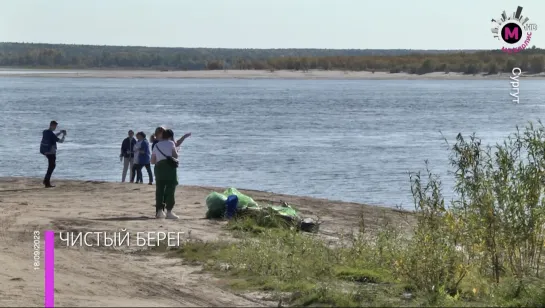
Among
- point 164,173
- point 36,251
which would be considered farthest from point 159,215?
point 36,251

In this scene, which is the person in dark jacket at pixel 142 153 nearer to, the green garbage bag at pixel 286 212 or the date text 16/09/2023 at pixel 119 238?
the green garbage bag at pixel 286 212

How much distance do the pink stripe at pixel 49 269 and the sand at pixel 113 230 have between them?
7 cm

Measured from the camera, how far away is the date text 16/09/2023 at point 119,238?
50.0 feet

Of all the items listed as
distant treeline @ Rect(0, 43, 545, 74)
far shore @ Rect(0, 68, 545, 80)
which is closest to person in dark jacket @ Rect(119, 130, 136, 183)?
distant treeline @ Rect(0, 43, 545, 74)

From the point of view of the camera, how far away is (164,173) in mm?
17156

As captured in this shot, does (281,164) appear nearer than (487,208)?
No

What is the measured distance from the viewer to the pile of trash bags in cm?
1661

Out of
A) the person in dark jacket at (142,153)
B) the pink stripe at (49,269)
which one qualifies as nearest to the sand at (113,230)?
the pink stripe at (49,269)

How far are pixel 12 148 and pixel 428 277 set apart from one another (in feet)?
83.8

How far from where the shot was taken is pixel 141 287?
12.3m

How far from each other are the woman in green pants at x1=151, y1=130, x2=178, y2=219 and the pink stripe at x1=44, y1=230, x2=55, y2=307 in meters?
2.03

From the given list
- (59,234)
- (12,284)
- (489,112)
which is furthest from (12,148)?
(489,112)

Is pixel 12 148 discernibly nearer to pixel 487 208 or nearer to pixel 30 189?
pixel 30 189

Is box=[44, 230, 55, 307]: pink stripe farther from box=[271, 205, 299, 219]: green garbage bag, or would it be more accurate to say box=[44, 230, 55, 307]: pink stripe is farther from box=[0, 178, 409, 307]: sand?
box=[271, 205, 299, 219]: green garbage bag
